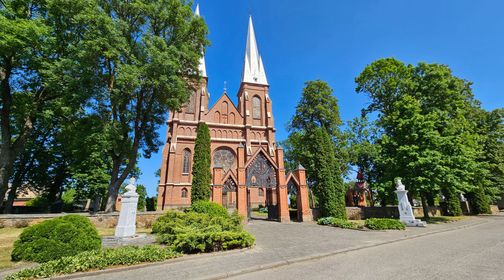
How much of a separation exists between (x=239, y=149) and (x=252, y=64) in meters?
29.0

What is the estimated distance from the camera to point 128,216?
9.70m

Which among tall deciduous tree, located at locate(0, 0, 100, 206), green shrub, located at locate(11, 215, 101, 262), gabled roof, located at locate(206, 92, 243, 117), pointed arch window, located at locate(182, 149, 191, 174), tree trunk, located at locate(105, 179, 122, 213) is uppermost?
gabled roof, located at locate(206, 92, 243, 117)

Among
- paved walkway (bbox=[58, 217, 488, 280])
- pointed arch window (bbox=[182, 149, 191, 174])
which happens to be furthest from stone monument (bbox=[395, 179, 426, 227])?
pointed arch window (bbox=[182, 149, 191, 174])

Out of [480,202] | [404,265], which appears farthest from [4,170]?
[480,202]

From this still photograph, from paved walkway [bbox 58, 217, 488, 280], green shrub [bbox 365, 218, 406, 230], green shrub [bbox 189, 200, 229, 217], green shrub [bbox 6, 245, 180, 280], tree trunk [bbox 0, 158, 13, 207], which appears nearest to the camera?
green shrub [bbox 6, 245, 180, 280]

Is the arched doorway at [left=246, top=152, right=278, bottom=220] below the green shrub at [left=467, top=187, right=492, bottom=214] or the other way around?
the other way around

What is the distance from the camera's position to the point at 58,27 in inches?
590

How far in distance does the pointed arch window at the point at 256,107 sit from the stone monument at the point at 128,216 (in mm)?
28407

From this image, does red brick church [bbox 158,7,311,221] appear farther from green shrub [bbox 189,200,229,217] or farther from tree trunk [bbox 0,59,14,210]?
tree trunk [bbox 0,59,14,210]

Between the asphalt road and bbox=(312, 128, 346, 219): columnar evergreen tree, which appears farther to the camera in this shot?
bbox=(312, 128, 346, 219): columnar evergreen tree

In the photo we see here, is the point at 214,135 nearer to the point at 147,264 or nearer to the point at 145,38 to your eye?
the point at 145,38

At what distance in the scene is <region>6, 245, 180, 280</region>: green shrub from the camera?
4754 mm

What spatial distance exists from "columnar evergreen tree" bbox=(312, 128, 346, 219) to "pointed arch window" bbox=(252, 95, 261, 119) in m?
19.2

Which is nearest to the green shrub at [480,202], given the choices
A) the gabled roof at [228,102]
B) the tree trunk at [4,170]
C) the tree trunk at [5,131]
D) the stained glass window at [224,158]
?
the stained glass window at [224,158]
